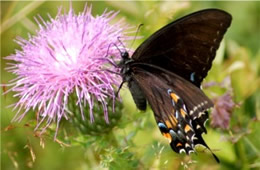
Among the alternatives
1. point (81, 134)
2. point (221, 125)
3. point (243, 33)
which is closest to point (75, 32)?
point (81, 134)

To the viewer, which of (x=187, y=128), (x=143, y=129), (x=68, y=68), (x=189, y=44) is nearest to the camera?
(x=187, y=128)

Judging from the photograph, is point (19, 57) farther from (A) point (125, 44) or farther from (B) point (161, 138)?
(B) point (161, 138)

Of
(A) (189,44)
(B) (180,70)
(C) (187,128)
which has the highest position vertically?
(A) (189,44)

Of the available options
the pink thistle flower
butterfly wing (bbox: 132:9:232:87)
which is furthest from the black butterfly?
the pink thistle flower

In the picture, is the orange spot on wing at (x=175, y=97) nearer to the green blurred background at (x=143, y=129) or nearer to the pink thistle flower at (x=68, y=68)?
the green blurred background at (x=143, y=129)

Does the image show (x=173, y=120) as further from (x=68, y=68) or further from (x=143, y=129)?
(x=68, y=68)

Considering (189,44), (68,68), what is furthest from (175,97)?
(68,68)
